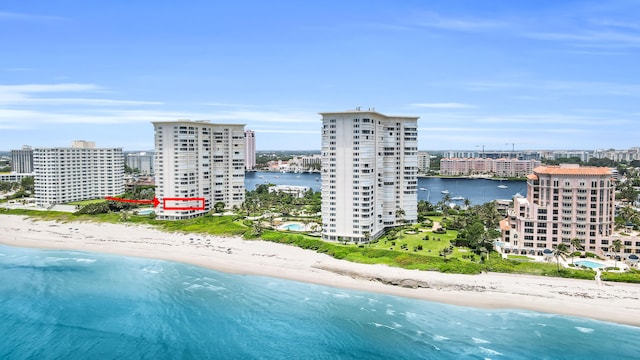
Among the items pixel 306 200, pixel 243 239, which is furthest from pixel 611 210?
pixel 306 200

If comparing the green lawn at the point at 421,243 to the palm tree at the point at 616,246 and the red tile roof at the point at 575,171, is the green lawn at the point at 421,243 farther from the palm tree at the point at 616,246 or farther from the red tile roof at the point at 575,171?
the palm tree at the point at 616,246

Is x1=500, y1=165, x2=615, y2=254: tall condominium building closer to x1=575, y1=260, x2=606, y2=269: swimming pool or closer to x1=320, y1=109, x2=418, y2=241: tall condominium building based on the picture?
x1=575, y1=260, x2=606, y2=269: swimming pool

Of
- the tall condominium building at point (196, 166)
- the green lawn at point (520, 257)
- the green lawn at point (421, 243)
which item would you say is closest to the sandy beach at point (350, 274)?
the green lawn at point (520, 257)

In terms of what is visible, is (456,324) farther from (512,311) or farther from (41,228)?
(41,228)

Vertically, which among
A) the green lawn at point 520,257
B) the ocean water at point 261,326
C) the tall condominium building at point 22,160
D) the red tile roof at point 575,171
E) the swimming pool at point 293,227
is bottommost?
the ocean water at point 261,326

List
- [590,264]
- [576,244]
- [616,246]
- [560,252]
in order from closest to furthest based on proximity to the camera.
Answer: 1. [590,264]
2. [616,246]
3. [560,252]
4. [576,244]

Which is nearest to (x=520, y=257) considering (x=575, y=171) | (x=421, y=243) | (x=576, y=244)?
(x=576, y=244)

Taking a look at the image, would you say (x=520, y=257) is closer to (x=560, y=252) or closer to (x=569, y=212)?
(x=560, y=252)
